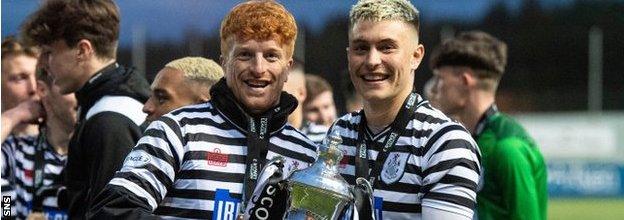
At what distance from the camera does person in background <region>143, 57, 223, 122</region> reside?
4473 mm

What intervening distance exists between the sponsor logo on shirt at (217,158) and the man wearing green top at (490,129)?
216cm

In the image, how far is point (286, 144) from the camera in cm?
386

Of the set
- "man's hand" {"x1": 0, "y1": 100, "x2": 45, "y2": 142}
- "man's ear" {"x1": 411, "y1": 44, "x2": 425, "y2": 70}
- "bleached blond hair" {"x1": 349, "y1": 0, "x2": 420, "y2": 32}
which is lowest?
"man's hand" {"x1": 0, "y1": 100, "x2": 45, "y2": 142}

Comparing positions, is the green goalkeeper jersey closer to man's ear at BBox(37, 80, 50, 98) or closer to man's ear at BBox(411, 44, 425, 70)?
man's ear at BBox(411, 44, 425, 70)

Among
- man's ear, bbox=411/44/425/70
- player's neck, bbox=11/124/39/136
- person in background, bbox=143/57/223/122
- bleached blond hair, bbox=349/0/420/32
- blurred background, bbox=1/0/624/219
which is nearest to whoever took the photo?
bleached blond hair, bbox=349/0/420/32

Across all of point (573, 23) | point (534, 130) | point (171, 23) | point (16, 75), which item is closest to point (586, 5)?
point (573, 23)

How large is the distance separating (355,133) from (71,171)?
1.34m

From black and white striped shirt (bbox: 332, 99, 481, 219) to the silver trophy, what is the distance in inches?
13.1

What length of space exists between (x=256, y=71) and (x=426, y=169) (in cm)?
60

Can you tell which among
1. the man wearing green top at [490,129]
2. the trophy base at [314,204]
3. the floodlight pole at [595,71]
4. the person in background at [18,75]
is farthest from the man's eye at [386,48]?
the floodlight pole at [595,71]

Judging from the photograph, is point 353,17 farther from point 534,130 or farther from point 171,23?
point 534,130

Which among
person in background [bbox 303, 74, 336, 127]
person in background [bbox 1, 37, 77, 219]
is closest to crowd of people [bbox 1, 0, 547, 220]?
person in background [bbox 1, 37, 77, 219]

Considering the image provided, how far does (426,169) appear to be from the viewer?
359 centimetres

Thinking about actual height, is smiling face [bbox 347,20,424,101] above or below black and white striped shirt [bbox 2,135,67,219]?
above
